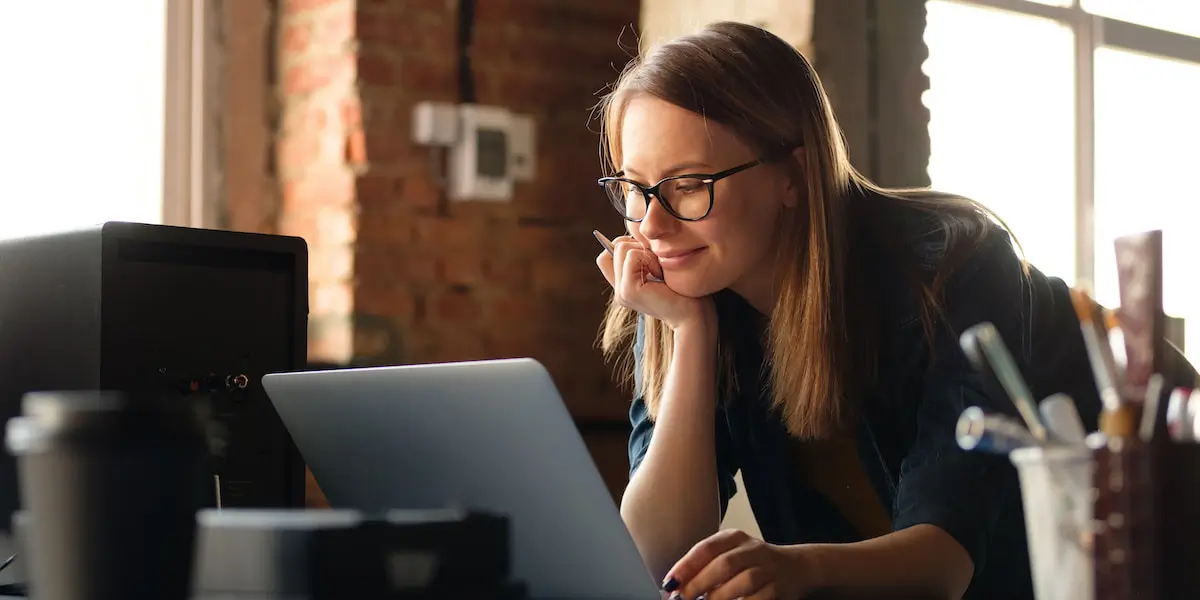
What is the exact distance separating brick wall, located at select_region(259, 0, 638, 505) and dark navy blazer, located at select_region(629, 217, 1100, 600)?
99 centimetres

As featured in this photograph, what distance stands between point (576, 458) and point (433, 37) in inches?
70.7

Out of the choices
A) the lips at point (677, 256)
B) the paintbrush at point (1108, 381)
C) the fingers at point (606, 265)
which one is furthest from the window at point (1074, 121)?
the paintbrush at point (1108, 381)

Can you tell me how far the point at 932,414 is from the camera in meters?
1.24

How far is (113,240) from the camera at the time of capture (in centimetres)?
108

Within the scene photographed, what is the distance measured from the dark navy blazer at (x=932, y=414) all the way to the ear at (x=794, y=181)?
0.41 ft

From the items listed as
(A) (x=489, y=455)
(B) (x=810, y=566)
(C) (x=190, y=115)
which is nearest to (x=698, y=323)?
(B) (x=810, y=566)

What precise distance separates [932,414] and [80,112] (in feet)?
5.95

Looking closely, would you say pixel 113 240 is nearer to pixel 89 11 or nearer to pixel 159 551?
pixel 159 551

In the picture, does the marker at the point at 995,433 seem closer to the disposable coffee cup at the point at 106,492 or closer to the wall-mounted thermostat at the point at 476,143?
the disposable coffee cup at the point at 106,492

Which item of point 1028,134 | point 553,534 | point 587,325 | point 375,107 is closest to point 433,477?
point 553,534

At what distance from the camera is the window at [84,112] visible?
2.33 meters

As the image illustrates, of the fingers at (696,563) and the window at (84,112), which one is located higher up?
the window at (84,112)

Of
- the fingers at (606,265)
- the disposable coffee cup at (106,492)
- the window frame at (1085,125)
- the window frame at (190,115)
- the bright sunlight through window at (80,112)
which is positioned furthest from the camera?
the window frame at (1085,125)

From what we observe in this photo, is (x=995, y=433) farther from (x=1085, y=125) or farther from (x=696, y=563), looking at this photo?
(x=1085, y=125)
